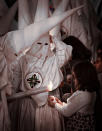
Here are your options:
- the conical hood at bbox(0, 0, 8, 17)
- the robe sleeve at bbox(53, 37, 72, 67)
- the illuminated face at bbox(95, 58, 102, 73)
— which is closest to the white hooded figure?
the robe sleeve at bbox(53, 37, 72, 67)

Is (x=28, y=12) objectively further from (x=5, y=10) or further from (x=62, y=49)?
(x=62, y=49)

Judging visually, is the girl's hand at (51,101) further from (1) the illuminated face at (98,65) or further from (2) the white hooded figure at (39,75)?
(1) the illuminated face at (98,65)

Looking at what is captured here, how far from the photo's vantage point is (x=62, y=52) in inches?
49.1

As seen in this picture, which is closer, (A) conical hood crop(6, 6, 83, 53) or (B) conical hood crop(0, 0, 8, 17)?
(A) conical hood crop(6, 6, 83, 53)

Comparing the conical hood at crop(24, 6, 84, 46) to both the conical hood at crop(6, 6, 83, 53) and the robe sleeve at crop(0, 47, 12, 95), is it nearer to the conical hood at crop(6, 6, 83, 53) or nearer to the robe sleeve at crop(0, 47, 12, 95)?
the conical hood at crop(6, 6, 83, 53)

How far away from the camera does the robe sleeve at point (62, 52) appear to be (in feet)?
4.09

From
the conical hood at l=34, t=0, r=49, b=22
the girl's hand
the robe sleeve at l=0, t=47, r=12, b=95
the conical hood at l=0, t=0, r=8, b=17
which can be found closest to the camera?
the robe sleeve at l=0, t=47, r=12, b=95

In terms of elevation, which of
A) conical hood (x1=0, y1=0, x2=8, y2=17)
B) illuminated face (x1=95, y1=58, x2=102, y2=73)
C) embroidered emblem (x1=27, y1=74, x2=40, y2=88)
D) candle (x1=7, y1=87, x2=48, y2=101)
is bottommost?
candle (x1=7, y1=87, x2=48, y2=101)

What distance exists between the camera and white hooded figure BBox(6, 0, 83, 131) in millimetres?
1162

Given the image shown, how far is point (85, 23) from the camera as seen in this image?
61.5 inches

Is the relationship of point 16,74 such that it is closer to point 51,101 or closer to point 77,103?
point 51,101

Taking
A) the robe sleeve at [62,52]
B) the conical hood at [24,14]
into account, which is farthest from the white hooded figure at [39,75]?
the conical hood at [24,14]

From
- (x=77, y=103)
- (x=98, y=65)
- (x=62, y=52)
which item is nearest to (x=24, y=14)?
(x=62, y=52)

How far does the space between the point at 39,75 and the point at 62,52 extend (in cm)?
25
